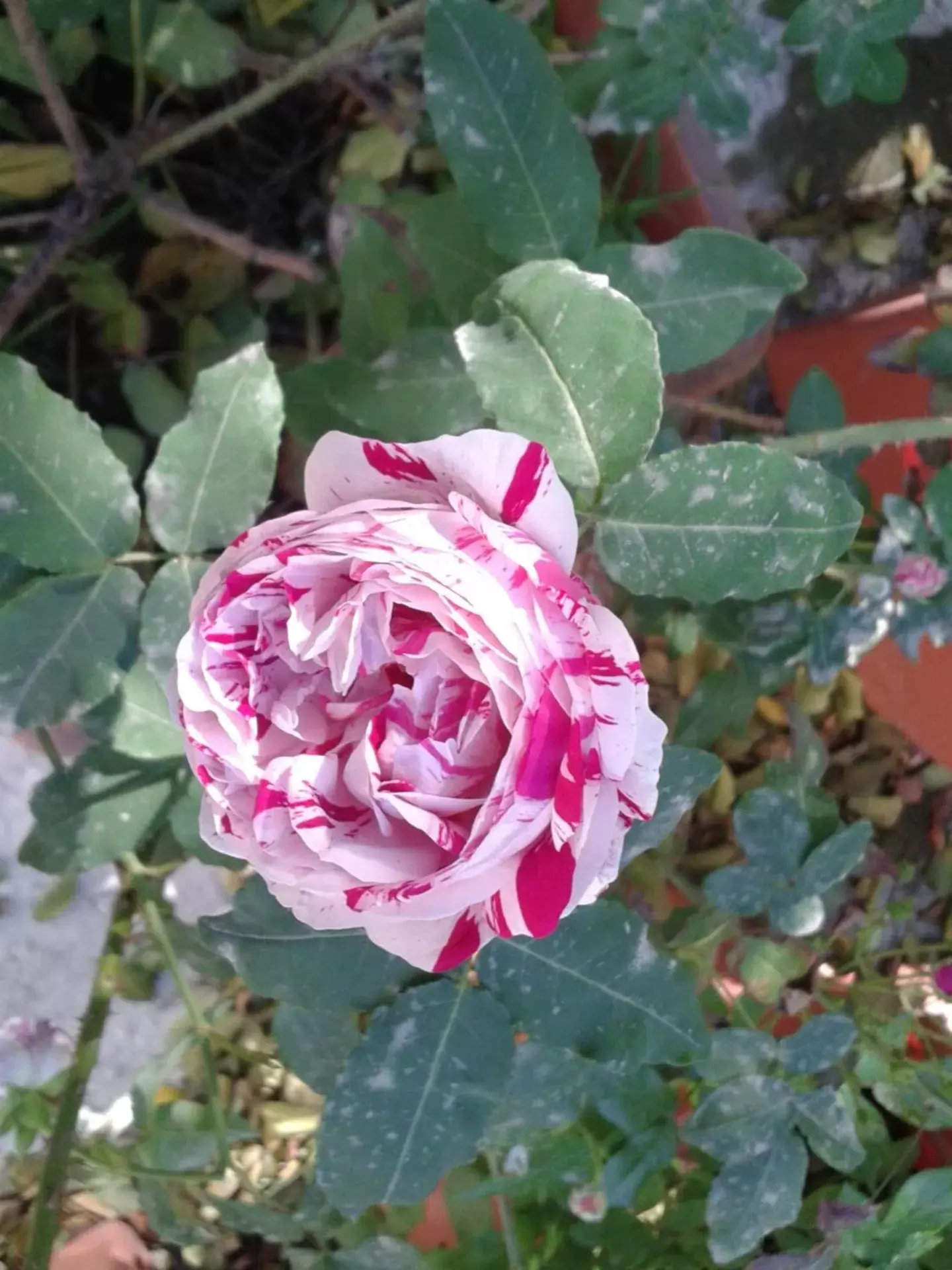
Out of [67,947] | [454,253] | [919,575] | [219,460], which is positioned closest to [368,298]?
[454,253]

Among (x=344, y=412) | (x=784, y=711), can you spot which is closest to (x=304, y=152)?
(x=344, y=412)

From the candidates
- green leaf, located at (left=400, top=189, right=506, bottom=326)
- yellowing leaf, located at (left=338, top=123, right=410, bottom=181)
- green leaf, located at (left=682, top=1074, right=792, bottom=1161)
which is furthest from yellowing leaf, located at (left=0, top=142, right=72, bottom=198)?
green leaf, located at (left=682, top=1074, right=792, bottom=1161)

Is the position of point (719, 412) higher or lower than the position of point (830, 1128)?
higher

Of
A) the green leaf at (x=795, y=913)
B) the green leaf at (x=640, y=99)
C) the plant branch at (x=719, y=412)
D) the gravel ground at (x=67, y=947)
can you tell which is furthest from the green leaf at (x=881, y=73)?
the gravel ground at (x=67, y=947)

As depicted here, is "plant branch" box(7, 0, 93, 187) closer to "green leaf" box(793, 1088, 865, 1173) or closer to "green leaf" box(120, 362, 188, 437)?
"green leaf" box(120, 362, 188, 437)

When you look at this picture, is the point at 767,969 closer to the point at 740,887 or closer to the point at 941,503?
the point at 740,887

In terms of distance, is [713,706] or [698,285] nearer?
[698,285]
